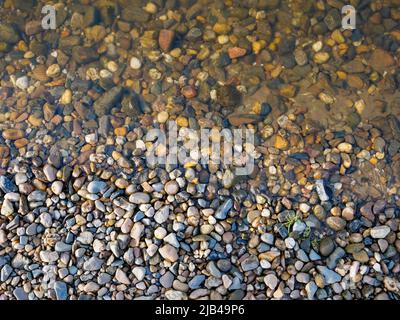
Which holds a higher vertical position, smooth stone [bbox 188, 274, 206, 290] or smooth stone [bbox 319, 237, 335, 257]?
smooth stone [bbox 319, 237, 335, 257]

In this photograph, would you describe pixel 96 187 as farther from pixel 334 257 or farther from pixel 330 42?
pixel 330 42

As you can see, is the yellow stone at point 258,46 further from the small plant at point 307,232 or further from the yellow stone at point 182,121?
the small plant at point 307,232

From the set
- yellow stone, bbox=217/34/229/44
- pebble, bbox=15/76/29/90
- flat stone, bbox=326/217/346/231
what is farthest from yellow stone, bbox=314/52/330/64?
pebble, bbox=15/76/29/90

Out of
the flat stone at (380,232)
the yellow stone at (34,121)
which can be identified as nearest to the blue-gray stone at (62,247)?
the yellow stone at (34,121)

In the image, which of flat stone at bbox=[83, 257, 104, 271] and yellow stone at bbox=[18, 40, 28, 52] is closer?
flat stone at bbox=[83, 257, 104, 271]

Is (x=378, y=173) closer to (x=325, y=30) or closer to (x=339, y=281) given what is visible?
(x=339, y=281)

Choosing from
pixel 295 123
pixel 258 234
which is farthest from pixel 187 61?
pixel 258 234

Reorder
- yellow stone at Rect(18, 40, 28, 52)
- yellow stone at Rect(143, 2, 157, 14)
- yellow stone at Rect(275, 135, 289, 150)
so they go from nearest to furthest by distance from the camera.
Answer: yellow stone at Rect(275, 135, 289, 150) < yellow stone at Rect(18, 40, 28, 52) < yellow stone at Rect(143, 2, 157, 14)

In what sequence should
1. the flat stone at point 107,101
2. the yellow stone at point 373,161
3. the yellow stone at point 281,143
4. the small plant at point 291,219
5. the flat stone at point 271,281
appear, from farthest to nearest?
the flat stone at point 107,101 → the yellow stone at point 281,143 → the yellow stone at point 373,161 → the small plant at point 291,219 → the flat stone at point 271,281

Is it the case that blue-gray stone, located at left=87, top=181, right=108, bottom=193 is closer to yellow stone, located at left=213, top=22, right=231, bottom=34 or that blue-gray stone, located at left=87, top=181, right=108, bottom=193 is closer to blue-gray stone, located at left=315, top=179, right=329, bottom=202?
blue-gray stone, located at left=315, top=179, right=329, bottom=202

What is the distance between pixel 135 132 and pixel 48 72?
1.21m

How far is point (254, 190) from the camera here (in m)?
3.83

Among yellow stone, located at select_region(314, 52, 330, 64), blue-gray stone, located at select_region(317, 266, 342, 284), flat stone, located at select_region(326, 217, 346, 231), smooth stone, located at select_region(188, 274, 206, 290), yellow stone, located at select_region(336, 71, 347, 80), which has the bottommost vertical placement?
smooth stone, located at select_region(188, 274, 206, 290)

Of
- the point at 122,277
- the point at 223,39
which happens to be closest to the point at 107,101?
the point at 223,39
